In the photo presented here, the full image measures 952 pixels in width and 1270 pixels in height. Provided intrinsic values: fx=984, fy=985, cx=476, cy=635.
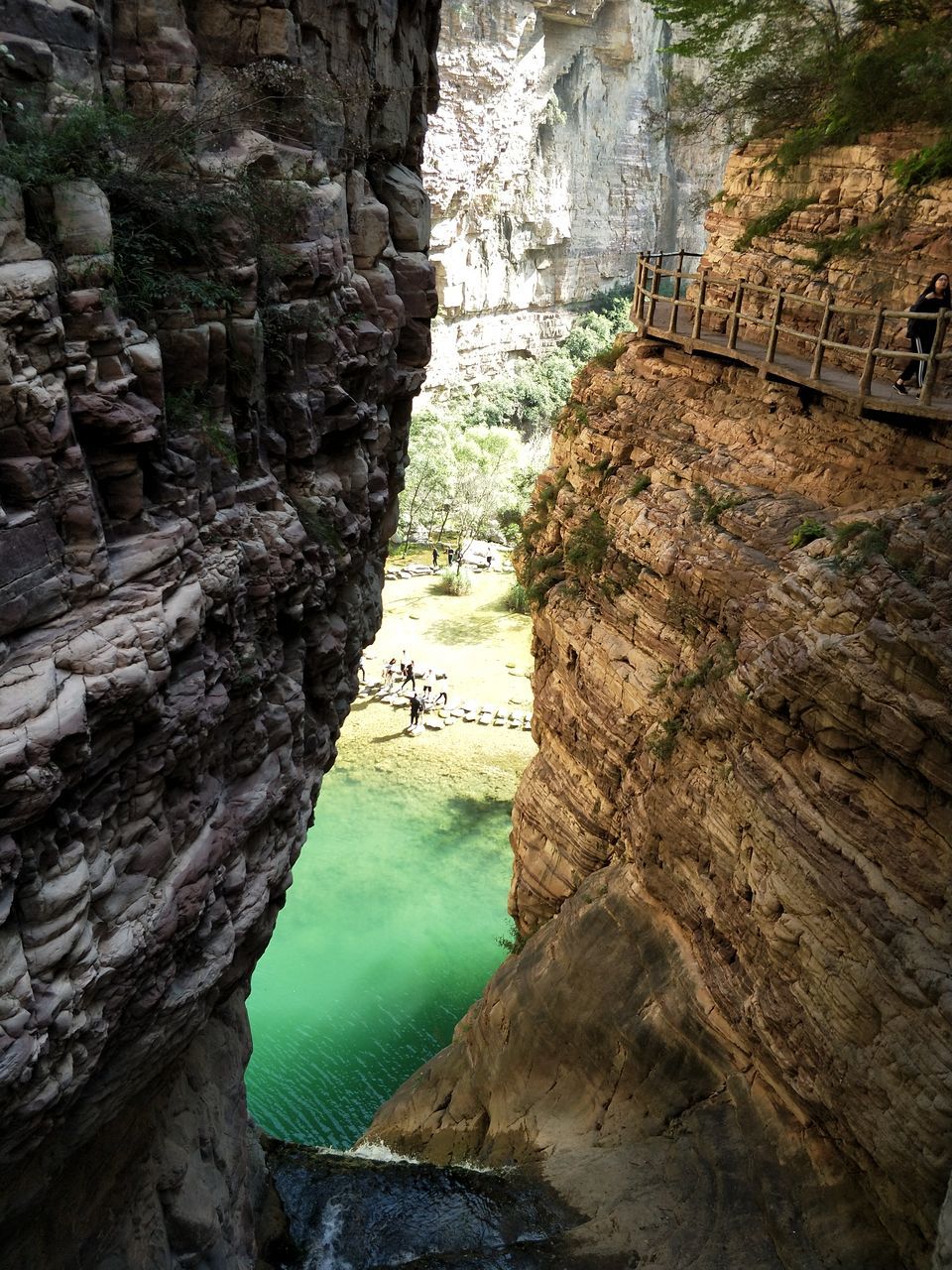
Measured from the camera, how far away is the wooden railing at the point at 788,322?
11.2 meters

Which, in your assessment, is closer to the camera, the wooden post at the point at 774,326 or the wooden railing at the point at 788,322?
the wooden railing at the point at 788,322

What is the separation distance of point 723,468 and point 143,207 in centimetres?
854

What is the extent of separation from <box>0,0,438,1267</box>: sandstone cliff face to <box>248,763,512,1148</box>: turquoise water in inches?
283

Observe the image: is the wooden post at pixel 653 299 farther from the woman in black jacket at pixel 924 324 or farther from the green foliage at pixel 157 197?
the green foliage at pixel 157 197

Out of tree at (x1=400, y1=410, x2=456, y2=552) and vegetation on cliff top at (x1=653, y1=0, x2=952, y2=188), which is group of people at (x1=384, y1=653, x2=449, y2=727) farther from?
vegetation on cliff top at (x1=653, y1=0, x2=952, y2=188)

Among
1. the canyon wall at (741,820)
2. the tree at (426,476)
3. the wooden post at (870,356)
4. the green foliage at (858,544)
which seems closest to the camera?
the canyon wall at (741,820)

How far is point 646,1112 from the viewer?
41.5 ft

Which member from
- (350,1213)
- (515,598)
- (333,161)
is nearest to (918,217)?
(333,161)

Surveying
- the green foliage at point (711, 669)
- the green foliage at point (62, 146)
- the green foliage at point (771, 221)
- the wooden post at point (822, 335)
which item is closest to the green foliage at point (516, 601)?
the green foliage at point (771, 221)

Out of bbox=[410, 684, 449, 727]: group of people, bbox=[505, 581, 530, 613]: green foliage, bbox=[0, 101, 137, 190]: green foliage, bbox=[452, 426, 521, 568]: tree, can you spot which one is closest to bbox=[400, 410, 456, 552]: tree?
bbox=[452, 426, 521, 568]: tree

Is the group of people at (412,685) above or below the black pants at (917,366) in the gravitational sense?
below

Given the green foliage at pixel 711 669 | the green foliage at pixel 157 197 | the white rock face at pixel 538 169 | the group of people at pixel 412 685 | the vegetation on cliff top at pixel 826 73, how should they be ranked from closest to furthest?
the green foliage at pixel 157 197
the green foliage at pixel 711 669
the vegetation on cliff top at pixel 826 73
the group of people at pixel 412 685
the white rock face at pixel 538 169

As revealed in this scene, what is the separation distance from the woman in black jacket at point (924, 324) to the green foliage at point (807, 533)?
183cm

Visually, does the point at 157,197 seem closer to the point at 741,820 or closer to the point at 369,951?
the point at 741,820
